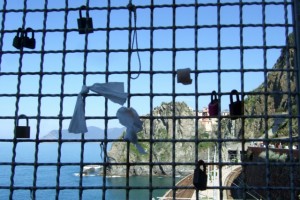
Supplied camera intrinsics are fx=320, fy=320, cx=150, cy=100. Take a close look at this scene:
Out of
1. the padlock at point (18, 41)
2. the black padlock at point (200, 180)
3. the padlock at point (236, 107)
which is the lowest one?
the black padlock at point (200, 180)

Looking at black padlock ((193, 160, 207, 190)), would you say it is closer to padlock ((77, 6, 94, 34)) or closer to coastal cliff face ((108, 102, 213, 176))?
coastal cliff face ((108, 102, 213, 176))

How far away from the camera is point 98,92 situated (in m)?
2.82

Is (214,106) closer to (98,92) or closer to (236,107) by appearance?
(236,107)

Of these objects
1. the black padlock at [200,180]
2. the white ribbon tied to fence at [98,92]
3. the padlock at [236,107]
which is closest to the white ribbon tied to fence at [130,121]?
the white ribbon tied to fence at [98,92]

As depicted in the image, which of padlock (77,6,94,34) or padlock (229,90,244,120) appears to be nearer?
padlock (229,90,244,120)

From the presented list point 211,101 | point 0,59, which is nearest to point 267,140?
point 211,101

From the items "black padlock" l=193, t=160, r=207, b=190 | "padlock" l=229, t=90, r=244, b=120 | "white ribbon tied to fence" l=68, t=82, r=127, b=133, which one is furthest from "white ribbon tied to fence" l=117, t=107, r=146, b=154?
"padlock" l=229, t=90, r=244, b=120

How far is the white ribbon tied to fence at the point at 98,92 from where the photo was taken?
2781mm

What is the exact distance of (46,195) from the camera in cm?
7538

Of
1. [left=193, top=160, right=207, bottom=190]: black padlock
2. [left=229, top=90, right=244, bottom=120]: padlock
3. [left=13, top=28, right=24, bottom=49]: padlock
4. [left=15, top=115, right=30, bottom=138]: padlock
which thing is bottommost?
[left=193, top=160, right=207, bottom=190]: black padlock

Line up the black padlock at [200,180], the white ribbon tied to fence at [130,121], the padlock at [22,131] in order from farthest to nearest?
the padlock at [22,131]
the white ribbon tied to fence at [130,121]
the black padlock at [200,180]

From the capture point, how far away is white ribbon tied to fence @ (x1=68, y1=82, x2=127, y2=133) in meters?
2.78

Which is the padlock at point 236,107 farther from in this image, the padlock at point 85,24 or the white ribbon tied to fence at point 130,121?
the padlock at point 85,24

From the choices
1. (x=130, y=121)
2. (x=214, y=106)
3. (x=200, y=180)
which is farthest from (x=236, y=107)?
(x=130, y=121)
